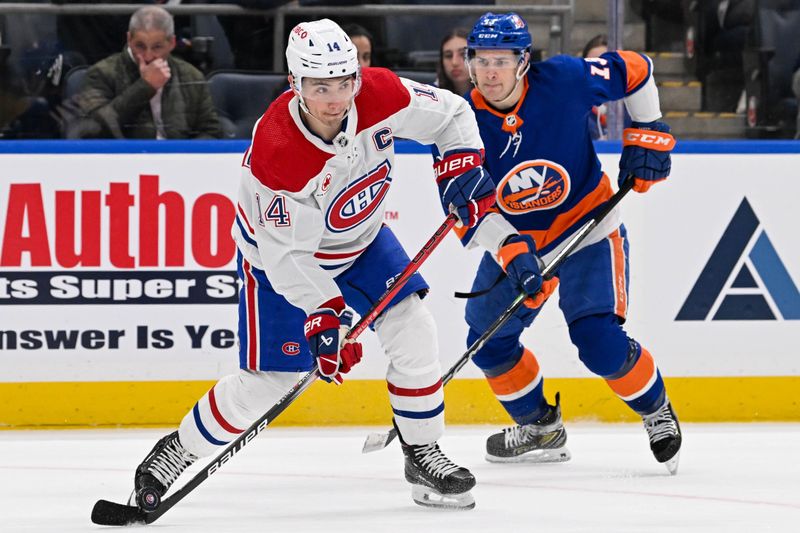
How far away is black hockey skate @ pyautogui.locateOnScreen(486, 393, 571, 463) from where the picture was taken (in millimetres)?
3953

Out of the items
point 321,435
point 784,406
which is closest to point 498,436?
point 321,435

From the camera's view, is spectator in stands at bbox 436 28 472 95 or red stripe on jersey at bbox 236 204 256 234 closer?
red stripe on jersey at bbox 236 204 256 234

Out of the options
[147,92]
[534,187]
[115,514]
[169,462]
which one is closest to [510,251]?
[534,187]

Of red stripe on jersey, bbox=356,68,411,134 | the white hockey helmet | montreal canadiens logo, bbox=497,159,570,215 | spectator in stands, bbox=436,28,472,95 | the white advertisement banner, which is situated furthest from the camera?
spectator in stands, bbox=436,28,472,95

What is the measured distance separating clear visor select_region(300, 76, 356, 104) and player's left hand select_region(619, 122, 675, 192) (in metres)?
1.07

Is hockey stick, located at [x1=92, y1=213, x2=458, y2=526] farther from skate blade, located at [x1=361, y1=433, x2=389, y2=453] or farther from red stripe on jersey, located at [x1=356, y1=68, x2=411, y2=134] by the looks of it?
skate blade, located at [x1=361, y1=433, x2=389, y2=453]

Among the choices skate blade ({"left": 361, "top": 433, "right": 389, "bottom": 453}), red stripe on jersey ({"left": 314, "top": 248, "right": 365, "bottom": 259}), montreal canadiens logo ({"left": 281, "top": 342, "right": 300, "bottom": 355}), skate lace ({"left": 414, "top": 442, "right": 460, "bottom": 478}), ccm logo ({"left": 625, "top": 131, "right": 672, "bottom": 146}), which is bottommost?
skate blade ({"left": 361, "top": 433, "right": 389, "bottom": 453})

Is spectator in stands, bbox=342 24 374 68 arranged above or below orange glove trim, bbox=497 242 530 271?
above

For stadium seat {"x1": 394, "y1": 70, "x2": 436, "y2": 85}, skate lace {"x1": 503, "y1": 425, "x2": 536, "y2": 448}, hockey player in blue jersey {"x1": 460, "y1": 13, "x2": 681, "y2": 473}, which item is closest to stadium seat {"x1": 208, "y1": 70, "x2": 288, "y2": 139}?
stadium seat {"x1": 394, "y1": 70, "x2": 436, "y2": 85}

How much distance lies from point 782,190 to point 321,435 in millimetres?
1770

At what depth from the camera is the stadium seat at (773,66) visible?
4.82 m

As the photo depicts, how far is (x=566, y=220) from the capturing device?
372cm

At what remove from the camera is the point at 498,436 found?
398 centimetres

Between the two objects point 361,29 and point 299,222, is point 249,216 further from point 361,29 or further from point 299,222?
point 361,29
